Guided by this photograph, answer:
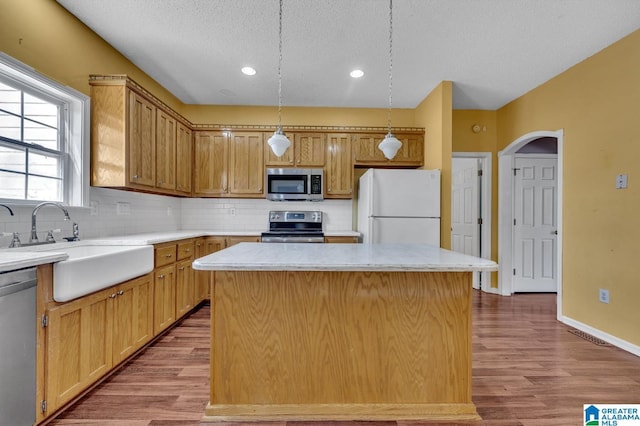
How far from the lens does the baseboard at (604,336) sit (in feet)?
8.25

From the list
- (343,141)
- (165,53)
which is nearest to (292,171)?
(343,141)

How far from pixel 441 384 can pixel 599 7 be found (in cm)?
295

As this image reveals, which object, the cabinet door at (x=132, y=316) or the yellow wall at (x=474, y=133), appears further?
the yellow wall at (x=474, y=133)

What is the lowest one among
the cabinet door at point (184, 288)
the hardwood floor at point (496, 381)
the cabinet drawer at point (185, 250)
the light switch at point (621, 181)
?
the hardwood floor at point (496, 381)

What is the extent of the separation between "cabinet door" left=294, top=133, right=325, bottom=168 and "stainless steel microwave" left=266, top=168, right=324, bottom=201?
5.0 inches

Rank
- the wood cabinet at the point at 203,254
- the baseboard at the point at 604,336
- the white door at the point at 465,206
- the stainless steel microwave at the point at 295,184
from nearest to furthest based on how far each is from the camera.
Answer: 1. the baseboard at the point at 604,336
2. the wood cabinet at the point at 203,254
3. the stainless steel microwave at the point at 295,184
4. the white door at the point at 465,206

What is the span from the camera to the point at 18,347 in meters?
1.41

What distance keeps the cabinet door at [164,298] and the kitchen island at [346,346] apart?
4.18 ft

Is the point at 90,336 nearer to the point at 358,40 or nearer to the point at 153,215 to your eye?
the point at 153,215

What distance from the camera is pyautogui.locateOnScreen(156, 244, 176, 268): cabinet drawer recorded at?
2.64 meters

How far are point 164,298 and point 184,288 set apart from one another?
440mm

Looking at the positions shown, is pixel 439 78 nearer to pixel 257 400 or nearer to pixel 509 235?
pixel 509 235

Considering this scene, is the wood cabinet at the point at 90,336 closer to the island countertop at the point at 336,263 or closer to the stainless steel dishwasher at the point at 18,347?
the stainless steel dishwasher at the point at 18,347

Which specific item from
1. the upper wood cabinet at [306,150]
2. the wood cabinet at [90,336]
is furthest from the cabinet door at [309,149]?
the wood cabinet at [90,336]
